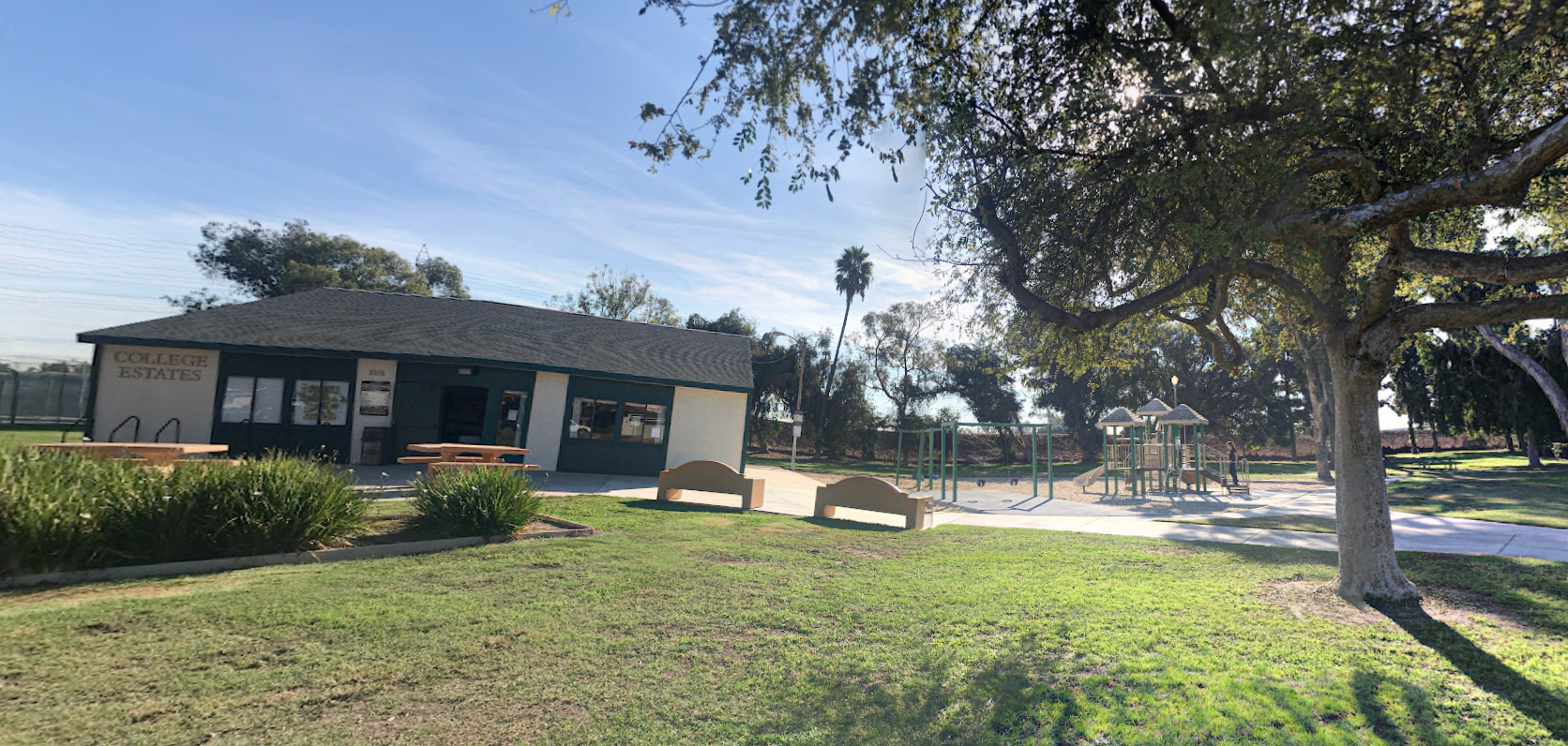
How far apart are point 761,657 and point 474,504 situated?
5.31 metres

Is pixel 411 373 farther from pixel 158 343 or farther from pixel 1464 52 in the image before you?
pixel 1464 52

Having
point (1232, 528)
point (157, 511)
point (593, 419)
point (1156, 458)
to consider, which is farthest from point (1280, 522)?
point (157, 511)

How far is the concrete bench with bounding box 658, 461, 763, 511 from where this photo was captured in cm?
1266

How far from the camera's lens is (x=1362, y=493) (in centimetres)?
640

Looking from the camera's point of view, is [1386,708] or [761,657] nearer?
[1386,708]

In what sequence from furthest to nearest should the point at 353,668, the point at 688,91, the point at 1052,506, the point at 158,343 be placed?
the point at 1052,506 < the point at 158,343 < the point at 688,91 < the point at 353,668

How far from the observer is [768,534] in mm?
9742

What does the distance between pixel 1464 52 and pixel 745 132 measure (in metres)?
6.52

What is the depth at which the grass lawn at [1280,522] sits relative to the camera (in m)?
11.5

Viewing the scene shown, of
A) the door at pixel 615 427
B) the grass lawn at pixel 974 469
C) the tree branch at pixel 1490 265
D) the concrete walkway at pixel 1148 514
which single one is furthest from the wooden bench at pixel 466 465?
the grass lawn at pixel 974 469

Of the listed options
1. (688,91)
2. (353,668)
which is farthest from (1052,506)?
(353,668)

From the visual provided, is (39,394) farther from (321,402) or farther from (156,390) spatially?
(321,402)

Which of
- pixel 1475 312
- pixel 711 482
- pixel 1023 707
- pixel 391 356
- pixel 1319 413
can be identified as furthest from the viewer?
pixel 1319 413

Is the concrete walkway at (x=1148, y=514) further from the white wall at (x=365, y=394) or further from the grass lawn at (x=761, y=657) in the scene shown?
the grass lawn at (x=761, y=657)
